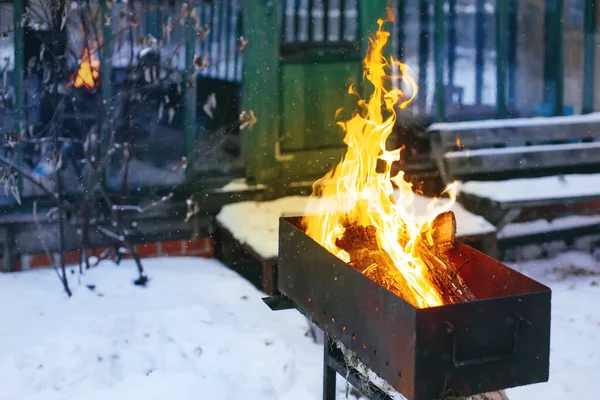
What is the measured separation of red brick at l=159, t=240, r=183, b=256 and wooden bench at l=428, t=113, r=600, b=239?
228cm

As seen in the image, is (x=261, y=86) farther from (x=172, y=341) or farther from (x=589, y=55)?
(x=589, y=55)

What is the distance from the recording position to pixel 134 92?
23.1 feet

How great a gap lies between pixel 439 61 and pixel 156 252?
10.3 feet

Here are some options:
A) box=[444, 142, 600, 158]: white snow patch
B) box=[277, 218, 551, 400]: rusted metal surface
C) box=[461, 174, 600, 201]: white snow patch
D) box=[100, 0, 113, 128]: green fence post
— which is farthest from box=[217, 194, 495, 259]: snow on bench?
box=[277, 218, 551, 400]: rusted metal surface

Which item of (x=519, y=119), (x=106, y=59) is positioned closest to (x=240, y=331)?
(x=106, y=59)

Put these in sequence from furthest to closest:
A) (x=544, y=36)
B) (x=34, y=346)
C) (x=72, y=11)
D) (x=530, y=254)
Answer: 1. (x=544, y=36)
2. (x=530, y=254)
3. (x=72, y=11)
4. (x=34, y=346)

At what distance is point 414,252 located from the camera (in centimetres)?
420

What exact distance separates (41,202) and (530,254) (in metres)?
4.29

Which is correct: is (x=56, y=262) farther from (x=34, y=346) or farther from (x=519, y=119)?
(x=519, y=119)

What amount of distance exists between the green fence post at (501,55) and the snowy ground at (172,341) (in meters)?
2.17

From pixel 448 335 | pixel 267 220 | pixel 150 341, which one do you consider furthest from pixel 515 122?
pixel 448 335

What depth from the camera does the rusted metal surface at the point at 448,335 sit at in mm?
3445

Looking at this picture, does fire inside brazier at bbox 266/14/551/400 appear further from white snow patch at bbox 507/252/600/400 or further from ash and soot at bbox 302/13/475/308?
white snow patch at bbox 507/252/600/400

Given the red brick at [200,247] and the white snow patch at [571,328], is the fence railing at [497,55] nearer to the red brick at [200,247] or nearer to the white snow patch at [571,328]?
the white snow patch at [571,328]
